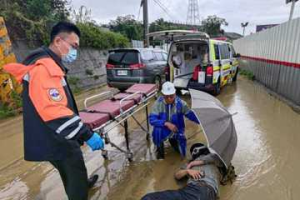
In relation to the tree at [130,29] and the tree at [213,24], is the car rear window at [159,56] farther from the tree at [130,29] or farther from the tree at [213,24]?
the tree at [213,24]

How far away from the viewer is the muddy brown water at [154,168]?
2863 mm

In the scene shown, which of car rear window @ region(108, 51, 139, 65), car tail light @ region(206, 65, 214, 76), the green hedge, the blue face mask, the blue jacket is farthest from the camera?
the green hedge

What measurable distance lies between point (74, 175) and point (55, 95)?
2.69 ft

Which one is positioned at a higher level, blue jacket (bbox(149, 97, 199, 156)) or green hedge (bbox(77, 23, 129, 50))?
green hedge (bbox(77, 23, 129, 50))

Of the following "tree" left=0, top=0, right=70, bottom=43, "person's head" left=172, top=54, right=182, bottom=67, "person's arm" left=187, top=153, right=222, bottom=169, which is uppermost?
"tree" left=0, top=0, right=70, bottom=43

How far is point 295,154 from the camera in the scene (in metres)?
3.65

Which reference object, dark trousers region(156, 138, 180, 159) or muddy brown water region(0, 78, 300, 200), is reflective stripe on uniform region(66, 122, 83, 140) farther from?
dark trousers region(156, 138, 180, 159)

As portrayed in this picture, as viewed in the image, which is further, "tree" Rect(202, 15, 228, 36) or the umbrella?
"tree" Rect(202, 15, 228, 36)

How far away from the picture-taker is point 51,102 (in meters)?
1.67

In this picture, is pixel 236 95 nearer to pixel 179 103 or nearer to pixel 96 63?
pixel 179 103

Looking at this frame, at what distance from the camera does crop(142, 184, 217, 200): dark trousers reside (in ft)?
7.40

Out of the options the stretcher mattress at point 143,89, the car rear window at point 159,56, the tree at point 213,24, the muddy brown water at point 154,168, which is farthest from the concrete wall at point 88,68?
the tree at point 213,24

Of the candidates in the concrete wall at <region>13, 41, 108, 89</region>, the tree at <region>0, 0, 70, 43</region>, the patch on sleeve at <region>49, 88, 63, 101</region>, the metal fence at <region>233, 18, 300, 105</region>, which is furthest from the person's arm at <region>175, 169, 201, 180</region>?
the concrete wall at <region>13, 41, 108, 89</region>

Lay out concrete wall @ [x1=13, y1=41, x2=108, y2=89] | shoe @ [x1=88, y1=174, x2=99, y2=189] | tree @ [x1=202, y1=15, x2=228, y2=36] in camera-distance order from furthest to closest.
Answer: tree @ [x1=202, y1=15, x2=228, y2=36] < concrete wall @ [x1=13, y1=41, x2=108, y2=89] < shoe @ [x1=88, y1=174, x2=99, y2=189]
